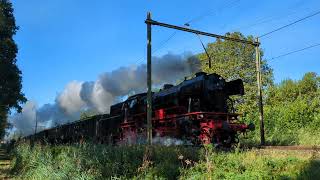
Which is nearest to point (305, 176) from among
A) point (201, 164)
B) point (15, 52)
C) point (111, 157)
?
point (201, 164)

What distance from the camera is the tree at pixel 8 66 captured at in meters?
32.7

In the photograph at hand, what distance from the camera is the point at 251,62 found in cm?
5100

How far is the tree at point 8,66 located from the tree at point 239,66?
2279 centimetres

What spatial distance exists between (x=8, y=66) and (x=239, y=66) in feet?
87.9

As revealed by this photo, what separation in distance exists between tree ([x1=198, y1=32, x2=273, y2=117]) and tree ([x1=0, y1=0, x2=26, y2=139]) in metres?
22.8

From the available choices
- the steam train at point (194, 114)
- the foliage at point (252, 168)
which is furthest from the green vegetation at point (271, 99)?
the foliage at point (252, 168)

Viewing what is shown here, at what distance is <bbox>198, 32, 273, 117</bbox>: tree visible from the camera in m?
49.5

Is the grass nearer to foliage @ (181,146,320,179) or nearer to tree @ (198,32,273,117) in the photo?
foliage @ (181,146,320,179)

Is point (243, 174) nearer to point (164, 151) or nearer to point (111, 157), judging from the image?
point (164, 151)

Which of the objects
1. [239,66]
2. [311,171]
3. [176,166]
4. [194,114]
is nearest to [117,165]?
[176,166]

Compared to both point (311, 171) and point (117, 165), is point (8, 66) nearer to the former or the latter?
point (117, 165)

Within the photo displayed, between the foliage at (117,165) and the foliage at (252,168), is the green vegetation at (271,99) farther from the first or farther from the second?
the foliage at (252,168)

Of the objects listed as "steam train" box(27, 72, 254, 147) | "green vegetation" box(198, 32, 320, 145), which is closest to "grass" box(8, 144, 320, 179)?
"steam train" box(27, 72, 254, 147)

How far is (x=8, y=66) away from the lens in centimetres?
3334
